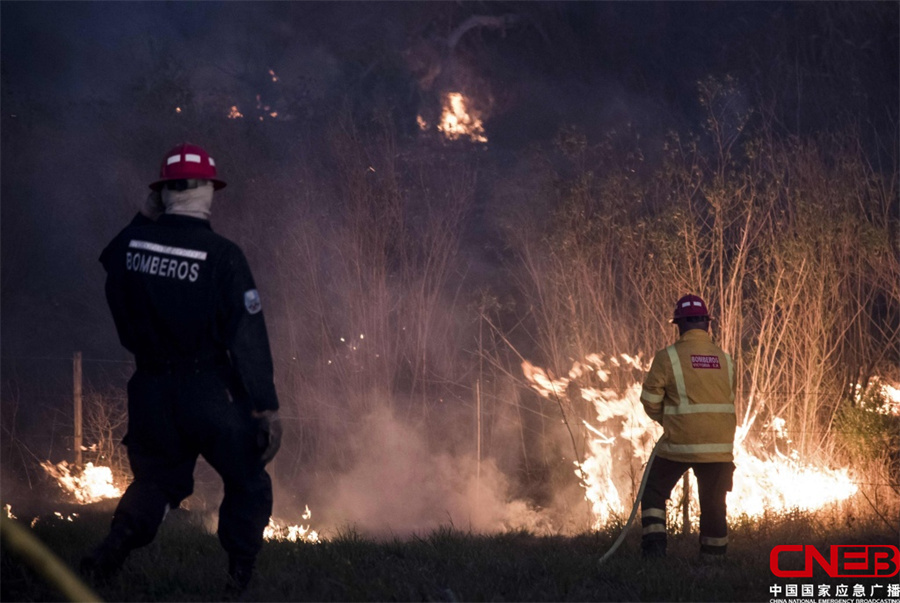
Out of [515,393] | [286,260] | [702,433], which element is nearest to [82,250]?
[286,260]

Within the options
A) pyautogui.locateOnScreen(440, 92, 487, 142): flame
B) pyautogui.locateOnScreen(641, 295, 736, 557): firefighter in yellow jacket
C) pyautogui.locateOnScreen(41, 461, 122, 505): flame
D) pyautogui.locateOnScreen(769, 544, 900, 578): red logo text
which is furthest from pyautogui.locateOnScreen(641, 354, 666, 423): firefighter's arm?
pyautogui.locateOnScreen(440, 92, 487, 142): flame

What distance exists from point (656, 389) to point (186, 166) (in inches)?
130

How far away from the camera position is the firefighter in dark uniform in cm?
381

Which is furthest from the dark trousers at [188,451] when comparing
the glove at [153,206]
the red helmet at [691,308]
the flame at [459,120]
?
the flame at [459,120]

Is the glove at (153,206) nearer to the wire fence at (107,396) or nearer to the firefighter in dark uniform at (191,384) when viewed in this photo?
the firefighter in dark uniform at (191,384)

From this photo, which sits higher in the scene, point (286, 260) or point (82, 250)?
point (82, 250)

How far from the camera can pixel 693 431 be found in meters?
5.75

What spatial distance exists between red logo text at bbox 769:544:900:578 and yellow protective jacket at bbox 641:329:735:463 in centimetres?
78

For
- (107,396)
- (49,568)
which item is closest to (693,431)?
(49,568)

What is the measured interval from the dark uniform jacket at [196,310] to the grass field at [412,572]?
98 centimetres

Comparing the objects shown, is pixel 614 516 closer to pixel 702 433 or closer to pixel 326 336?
pixel 702 433

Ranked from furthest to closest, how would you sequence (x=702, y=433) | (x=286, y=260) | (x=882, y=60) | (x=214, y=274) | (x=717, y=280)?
1. (x=882, y=60)
2. (x=286, y=260)
3. (x=717, y=280)
4. (x=702, y=433)
5. (x=214, y=274)

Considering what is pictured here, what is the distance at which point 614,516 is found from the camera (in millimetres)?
7875

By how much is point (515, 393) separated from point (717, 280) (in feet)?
12.0
